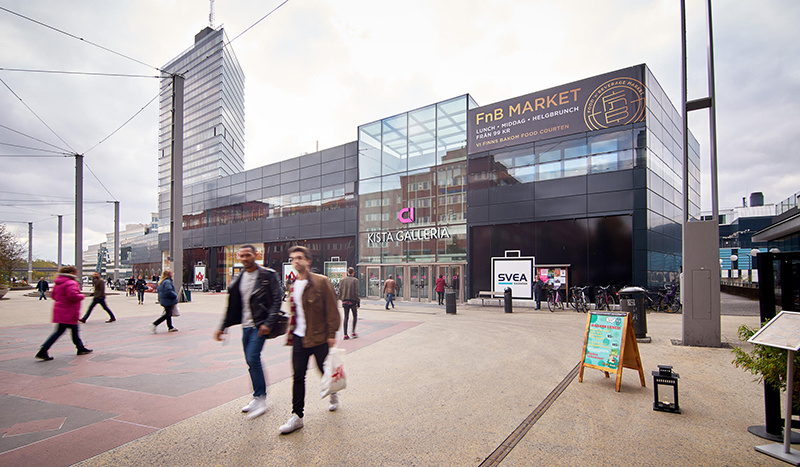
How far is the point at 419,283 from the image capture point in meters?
23.2

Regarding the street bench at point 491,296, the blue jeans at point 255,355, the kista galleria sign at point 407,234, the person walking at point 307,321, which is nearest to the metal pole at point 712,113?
the person walking at point 307,321

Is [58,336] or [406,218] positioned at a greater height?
[406,218]

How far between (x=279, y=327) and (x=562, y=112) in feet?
62.9

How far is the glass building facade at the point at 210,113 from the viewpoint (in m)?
90.4

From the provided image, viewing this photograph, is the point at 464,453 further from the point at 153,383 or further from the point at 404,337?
the point at 404,337

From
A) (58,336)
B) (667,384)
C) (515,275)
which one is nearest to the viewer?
(667,384)

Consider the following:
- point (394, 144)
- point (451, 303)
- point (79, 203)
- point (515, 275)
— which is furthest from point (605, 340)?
point (79, 203)

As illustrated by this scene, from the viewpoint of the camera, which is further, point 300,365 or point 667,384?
point 667,384

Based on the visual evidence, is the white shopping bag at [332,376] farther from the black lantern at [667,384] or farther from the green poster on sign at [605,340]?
the green poster on sign at [605,340]

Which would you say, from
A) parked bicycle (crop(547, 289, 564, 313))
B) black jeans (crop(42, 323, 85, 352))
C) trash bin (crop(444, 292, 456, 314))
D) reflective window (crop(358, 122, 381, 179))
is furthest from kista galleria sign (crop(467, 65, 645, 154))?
black jeans (crop(42, 323, 85, 352))

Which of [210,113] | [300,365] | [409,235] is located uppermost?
[210,113]

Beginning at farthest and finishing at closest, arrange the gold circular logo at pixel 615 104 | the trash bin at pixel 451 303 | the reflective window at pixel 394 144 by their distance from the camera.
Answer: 1. the reflective window at pixel 394 144
2. the gold circular logo at pixel 615 104
3. the trash bin at pixel 451 303

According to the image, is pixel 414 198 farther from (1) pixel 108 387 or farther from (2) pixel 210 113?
(2) pixel 210 113

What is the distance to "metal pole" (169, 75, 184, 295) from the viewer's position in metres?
17.9
